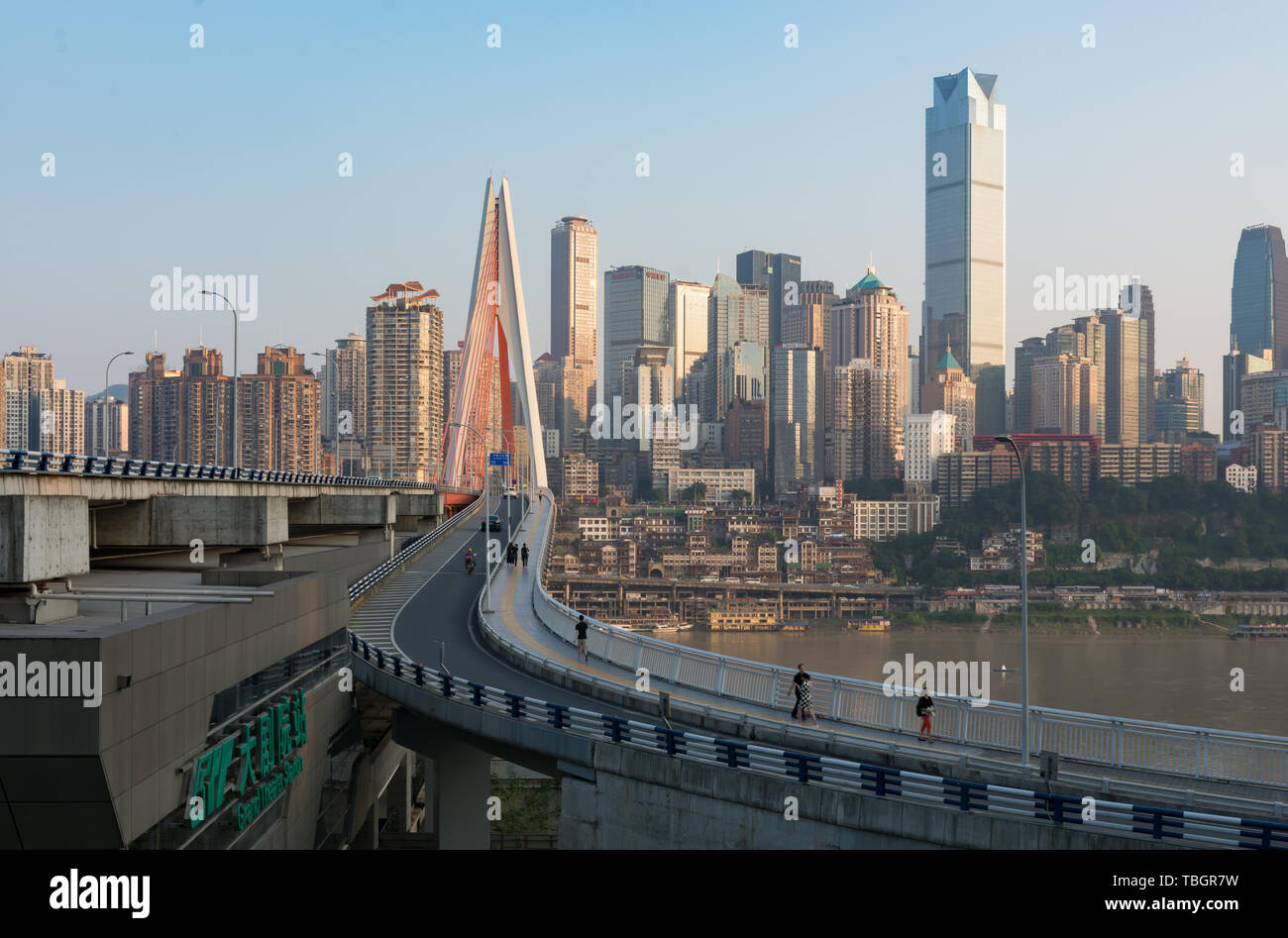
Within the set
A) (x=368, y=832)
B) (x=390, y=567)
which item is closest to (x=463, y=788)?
(x=368, y=832)

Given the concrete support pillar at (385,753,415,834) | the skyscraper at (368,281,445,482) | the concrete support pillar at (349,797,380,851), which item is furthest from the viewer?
the skyscraper at (368,281,445,482)

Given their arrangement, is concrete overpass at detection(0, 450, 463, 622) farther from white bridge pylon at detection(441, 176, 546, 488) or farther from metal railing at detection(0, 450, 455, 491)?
white bridge pylon at detection(441, 176, 546, 488)

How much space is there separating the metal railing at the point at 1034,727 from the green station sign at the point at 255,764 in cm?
780

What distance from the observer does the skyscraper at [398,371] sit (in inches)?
7490

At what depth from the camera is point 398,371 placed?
193625 mm

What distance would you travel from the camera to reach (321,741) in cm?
2338

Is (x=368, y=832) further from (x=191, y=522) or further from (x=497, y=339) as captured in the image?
(x=497, y=339)

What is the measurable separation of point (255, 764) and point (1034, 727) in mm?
12464

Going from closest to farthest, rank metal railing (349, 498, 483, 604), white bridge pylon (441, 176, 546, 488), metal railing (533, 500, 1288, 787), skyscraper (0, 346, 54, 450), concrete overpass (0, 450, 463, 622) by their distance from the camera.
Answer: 1. metal railing (533, 500, 1288, 787)
2. concrete overpass (0, 450, 463, 622)
3. metal railing (349, 498, 483, 604)
4. white bridge pylon (441, 176, 546, 488)
5. skyscraper (0, 346, 54, 450)

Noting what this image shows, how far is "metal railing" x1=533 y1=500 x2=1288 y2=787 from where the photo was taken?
53.8 feet

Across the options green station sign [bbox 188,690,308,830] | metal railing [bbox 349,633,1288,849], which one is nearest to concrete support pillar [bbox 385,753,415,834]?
green station sign [bbox 188,690,308,830]

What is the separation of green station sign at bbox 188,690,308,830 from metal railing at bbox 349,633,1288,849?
384 centimetres
